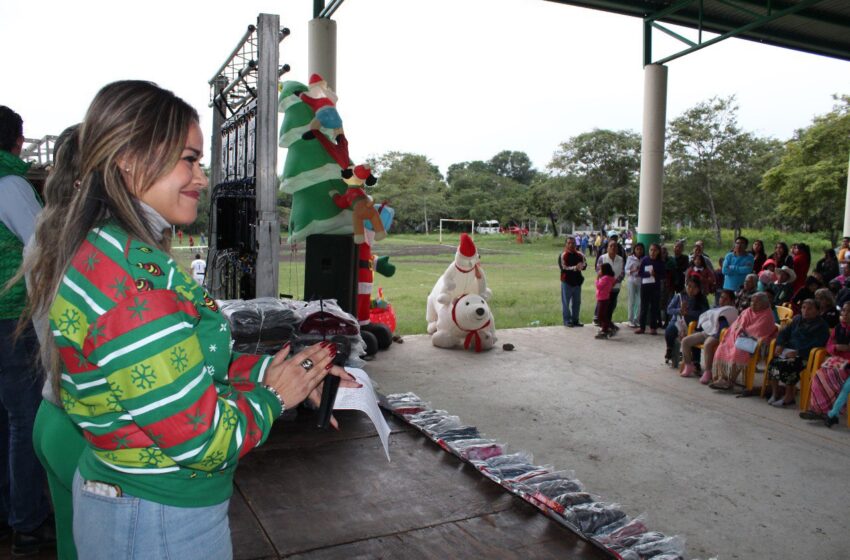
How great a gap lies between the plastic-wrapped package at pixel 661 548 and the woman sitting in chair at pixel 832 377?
358 cm

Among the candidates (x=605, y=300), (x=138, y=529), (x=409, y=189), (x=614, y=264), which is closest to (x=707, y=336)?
(x=605, y=300)

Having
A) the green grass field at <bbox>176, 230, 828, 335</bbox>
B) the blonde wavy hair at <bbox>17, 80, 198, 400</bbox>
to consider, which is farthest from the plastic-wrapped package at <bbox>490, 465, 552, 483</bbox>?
the blonde wavy hair at <bbox>17, 80, 198, 400</bbox>

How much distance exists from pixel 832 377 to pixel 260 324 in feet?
14.7

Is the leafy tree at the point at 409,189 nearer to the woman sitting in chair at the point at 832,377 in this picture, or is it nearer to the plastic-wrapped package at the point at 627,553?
the woman sitting in chair at the point at 832,377

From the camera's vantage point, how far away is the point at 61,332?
1.05 meters

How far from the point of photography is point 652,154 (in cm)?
1111

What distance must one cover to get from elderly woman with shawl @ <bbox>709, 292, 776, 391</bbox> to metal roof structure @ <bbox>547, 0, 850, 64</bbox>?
5.62m

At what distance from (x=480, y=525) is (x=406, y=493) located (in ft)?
1.23

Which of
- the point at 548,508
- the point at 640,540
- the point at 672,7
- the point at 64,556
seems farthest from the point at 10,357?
the point at 672,7

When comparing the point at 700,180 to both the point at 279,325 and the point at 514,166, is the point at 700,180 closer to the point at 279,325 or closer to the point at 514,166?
the point at 279,325

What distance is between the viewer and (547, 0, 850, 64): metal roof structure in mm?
9906

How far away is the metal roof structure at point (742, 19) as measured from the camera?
9.91 m

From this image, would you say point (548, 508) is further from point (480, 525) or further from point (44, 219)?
point (44, 219)

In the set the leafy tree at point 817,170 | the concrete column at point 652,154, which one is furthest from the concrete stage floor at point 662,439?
the leafy tree at point 817,170
